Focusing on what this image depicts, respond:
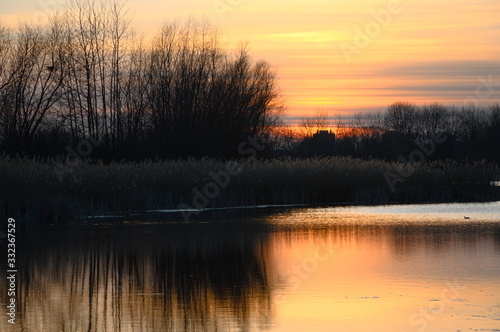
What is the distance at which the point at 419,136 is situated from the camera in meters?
77.7

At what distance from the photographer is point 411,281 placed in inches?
359

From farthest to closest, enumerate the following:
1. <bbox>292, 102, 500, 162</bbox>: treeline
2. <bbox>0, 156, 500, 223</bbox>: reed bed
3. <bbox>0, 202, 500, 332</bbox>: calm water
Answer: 1. <bbox>292, 102, 500, 162</bbox>: treeline
2. <bbox>0, 156, 500, 223</bbox>: reed bed
3. <bbox>0, 202, 500, 332</bbox>: calm water

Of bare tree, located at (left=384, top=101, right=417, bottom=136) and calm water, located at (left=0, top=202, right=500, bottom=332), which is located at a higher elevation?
bare tree, located at (left=384, top=101, right=417, bottom=136)

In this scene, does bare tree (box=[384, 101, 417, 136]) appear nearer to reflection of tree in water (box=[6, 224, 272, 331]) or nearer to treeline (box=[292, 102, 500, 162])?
treeline (box=[292, 102, 500, 162])

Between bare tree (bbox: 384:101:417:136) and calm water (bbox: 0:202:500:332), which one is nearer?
calm water (bbox: 0:202:500:332)

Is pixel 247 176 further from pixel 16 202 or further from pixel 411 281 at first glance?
pixel 411 281

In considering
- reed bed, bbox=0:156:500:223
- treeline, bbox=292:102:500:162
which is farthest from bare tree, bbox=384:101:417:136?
reed bed, bbox=0:156:500:223

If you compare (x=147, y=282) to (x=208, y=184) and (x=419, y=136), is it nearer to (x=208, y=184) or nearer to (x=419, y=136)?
(x=208, y=184)

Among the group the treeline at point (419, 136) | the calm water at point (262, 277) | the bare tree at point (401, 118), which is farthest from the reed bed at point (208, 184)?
the bare tree at point (401, 118)

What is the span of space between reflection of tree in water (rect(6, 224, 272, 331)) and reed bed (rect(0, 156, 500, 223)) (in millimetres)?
3725

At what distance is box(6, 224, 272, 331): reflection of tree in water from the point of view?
7.28 metres

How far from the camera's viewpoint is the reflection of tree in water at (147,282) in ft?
23.9

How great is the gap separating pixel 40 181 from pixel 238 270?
31.2 feet

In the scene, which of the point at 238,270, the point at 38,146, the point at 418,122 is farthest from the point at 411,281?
the point at 418,122
